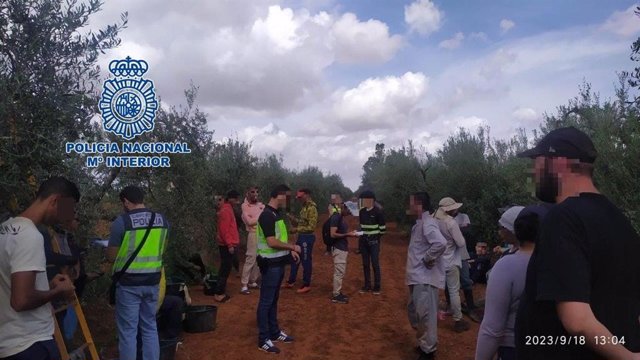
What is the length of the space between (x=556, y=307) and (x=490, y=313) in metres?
1.30

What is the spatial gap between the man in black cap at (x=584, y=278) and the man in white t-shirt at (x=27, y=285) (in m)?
2.66

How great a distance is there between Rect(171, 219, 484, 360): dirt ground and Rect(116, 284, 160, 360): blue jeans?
1365mm

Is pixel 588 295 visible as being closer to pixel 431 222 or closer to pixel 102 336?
pixel 431 222

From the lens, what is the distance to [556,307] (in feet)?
5.75

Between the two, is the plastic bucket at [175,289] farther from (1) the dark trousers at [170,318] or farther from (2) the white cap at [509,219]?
(2) the white cap at [509,219]

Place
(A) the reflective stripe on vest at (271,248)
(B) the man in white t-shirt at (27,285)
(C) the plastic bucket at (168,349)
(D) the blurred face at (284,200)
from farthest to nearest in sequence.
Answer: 1. (D) the blurred face at (284,200)
2. (A) the reflective stripe on vest at (271,248)
3. (C) the plastic bucket at (168,349)
4. (B) the man in white t-shirt at (27,285)

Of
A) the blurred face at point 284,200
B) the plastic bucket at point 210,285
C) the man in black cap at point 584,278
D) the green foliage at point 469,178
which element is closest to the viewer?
the man in black cap at point 584,278

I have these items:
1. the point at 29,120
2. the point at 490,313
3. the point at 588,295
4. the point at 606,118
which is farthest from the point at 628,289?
the point at 606,118

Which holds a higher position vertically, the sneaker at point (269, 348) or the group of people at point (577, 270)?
the group of people at point (577, 270)

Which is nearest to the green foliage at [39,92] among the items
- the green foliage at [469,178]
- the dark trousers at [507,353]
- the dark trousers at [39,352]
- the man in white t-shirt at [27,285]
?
the man in white t-shirt at [27,285]

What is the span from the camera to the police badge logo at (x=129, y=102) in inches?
223

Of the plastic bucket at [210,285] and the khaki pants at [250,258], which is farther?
the khaki pants at [250,258]

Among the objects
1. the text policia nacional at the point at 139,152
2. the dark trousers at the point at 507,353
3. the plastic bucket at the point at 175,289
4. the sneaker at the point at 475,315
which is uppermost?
the text policia nacional at the point at 139,152

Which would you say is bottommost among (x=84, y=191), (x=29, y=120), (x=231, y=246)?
(x=231, y=246)
